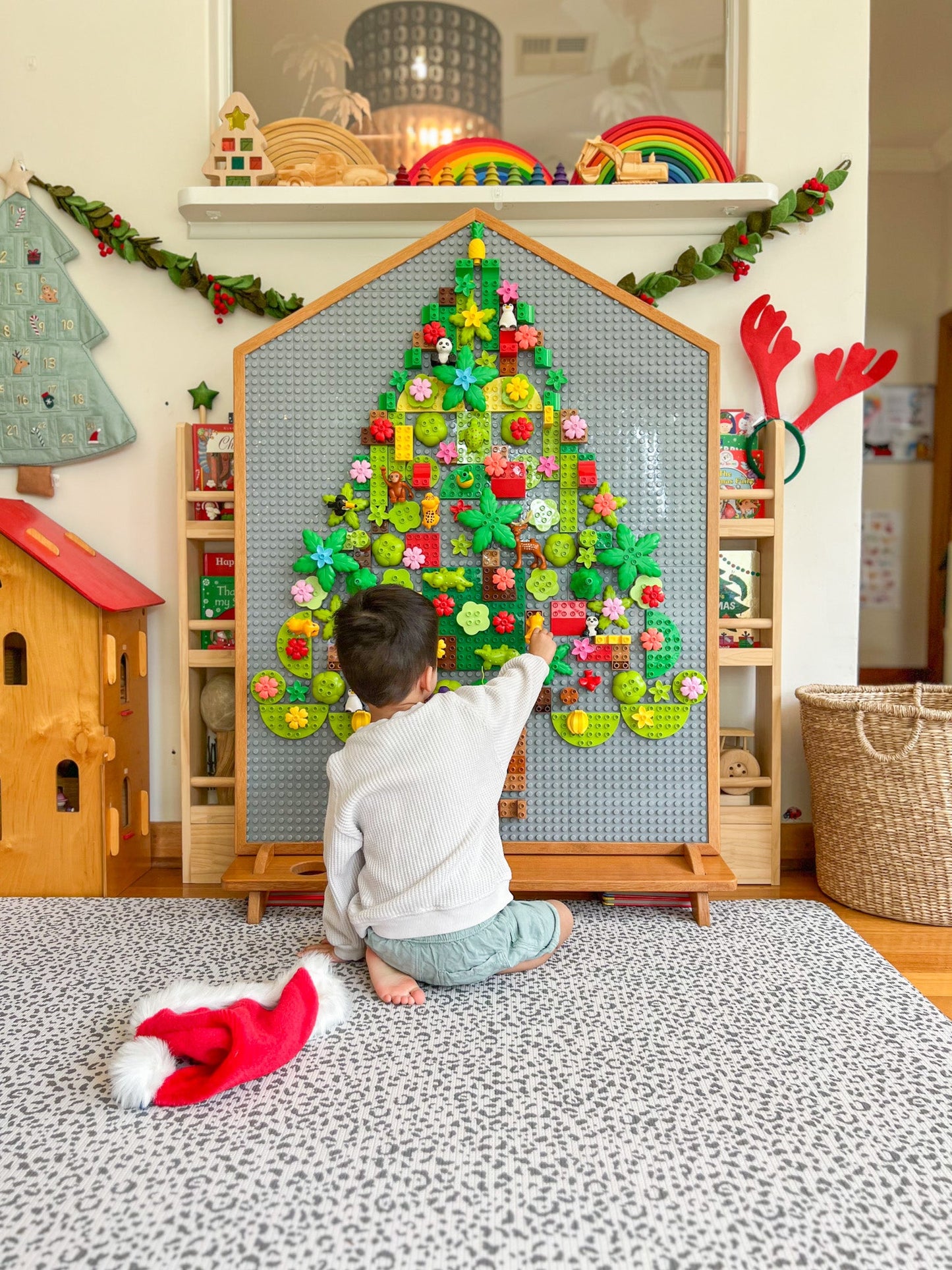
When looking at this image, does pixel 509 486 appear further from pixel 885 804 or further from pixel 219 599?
pixel 885 804

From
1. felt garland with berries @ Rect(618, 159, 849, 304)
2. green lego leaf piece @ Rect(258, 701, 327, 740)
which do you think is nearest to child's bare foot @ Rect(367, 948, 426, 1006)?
green lego leaf piece @ Rect(258, 701, 327, 740)

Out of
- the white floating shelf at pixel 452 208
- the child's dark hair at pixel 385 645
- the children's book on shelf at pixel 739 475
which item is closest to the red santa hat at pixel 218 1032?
the child's dark hair at pixel 385 645

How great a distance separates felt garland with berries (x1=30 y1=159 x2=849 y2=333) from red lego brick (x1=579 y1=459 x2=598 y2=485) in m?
0.54

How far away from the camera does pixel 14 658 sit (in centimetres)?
216

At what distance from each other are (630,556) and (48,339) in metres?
1.57

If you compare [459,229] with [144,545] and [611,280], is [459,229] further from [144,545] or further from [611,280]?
[144,545]

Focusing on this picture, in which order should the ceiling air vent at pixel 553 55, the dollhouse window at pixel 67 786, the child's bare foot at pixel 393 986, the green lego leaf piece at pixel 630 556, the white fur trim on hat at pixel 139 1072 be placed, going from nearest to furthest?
the white fur trim on hat at pixel 139 1072, the child's bare foot at pixel 393 986, the green lego leaf piece at pixel 630 556, the dollhouse window at pixel 67 786, the ceiling air vent at pixel 553 55

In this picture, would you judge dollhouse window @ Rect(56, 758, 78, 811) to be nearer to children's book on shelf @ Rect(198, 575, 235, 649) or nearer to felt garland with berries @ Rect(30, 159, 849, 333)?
children's book on shelf @ Rect(198, 575, 235, 649)

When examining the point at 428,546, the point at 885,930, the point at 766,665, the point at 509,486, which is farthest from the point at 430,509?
the point at 885,930

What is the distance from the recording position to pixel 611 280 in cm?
229

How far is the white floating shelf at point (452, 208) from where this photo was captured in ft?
6.96

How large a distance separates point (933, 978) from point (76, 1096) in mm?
1463

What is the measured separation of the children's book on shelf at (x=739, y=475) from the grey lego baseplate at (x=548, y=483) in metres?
0.22

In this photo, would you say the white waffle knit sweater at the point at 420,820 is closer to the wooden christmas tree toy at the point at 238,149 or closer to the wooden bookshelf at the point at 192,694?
the wooden bookshelf at the point at 192,694
